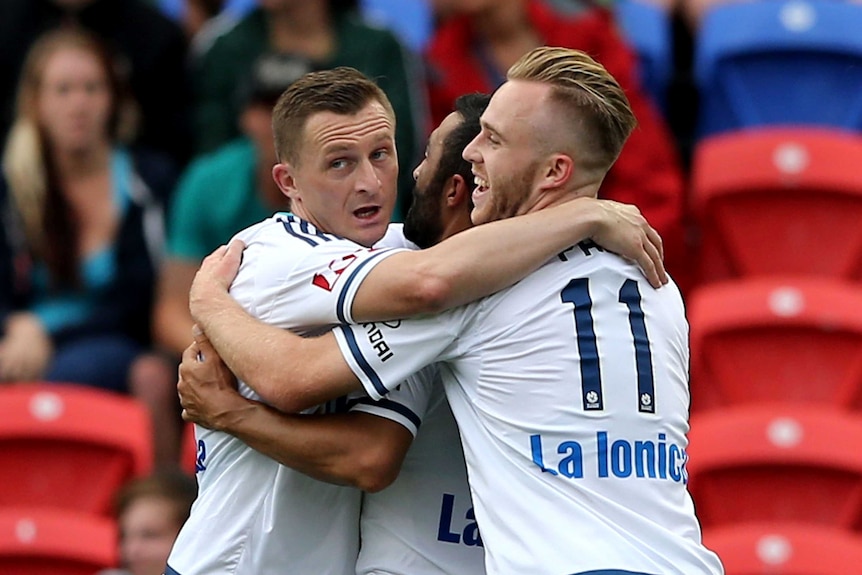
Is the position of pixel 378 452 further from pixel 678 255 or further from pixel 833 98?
pixel 833 98

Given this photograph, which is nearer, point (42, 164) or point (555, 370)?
point (555, 370)

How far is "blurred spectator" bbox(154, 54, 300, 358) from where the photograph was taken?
682 centimetres

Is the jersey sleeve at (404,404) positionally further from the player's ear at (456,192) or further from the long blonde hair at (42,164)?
the long blonde hair at (42,164)

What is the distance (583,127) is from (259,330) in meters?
0.79

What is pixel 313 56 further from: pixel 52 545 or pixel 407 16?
pixel 52 545

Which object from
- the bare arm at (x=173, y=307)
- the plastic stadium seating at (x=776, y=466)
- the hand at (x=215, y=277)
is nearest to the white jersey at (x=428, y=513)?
Answer: the hand at (x=215, y=277)

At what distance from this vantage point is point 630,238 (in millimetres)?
3902

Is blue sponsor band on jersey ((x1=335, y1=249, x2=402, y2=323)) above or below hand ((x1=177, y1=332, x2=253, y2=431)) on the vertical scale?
above

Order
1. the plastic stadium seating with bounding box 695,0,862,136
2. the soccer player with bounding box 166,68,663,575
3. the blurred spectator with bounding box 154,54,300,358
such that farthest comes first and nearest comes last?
the plastic stadium seating with bounding box 695,0,862,136 < the blurred spectator with bounding box 154,54,300,358 < the soccer player with bounding box 166,68,663,575

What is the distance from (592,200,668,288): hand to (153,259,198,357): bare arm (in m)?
3.13

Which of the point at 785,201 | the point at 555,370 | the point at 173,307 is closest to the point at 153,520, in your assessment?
the point at 173,307

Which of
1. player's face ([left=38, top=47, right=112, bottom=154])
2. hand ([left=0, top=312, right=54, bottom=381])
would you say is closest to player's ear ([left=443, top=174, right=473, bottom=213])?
hand ([left=0, top=312, right=54, bottom=381])

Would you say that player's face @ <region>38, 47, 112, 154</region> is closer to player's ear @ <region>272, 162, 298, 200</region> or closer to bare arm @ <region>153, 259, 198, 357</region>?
bare arm @ <region>153, 259, 198, 357</region>

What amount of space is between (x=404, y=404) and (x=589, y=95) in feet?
2.47
